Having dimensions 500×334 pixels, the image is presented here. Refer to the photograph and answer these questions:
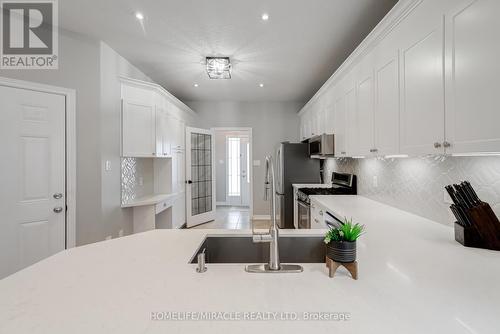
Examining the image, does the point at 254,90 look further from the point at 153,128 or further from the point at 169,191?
the point at 169,191

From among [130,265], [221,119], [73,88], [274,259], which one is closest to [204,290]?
[274,259]

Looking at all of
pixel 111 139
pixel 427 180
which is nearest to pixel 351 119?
pixel 427 180

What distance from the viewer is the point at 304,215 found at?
3.38 meters

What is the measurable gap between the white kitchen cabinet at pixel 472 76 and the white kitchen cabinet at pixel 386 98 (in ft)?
1.54

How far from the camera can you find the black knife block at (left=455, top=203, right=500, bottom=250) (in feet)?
3.90

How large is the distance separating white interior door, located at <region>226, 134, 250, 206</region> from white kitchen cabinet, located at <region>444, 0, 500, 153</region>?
6189 millimetres

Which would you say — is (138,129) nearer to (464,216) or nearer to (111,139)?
(111,139)

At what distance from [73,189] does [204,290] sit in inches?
97.3

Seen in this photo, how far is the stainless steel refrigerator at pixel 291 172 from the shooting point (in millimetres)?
4277

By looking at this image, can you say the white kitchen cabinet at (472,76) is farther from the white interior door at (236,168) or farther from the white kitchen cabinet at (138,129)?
the white interior door at (236,168)

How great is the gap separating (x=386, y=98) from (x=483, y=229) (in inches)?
42.6

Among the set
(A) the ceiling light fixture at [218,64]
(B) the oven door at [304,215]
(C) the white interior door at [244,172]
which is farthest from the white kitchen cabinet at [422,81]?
(C) the white interior door at [244,172]

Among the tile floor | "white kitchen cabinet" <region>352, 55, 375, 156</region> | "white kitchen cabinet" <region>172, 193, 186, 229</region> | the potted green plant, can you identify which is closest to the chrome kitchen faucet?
the potted green plant

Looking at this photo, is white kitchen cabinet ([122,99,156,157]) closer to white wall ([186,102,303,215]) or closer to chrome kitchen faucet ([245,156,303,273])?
white wall ([186,102,303,215])
